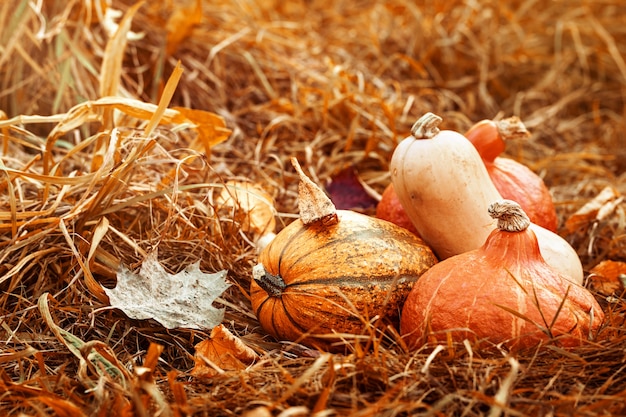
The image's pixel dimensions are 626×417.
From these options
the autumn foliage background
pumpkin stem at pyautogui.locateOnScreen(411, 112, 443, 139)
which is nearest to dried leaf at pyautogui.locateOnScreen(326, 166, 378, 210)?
the autumn foliage background

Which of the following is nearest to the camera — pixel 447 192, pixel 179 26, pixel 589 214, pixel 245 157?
pixel 447 192

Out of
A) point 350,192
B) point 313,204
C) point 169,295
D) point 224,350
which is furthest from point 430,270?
point 350,192

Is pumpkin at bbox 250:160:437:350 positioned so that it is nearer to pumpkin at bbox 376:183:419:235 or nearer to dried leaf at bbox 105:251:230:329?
dried leaf at bbox 105:251:230:329

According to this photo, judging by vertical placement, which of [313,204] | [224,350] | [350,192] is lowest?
[224,350]

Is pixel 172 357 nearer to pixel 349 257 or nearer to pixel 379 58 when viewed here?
pixel 349 257

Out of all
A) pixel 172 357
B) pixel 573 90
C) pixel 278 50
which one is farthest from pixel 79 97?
pixel 573 90

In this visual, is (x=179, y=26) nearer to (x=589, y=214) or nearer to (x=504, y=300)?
Result: (x=589, y=214)
